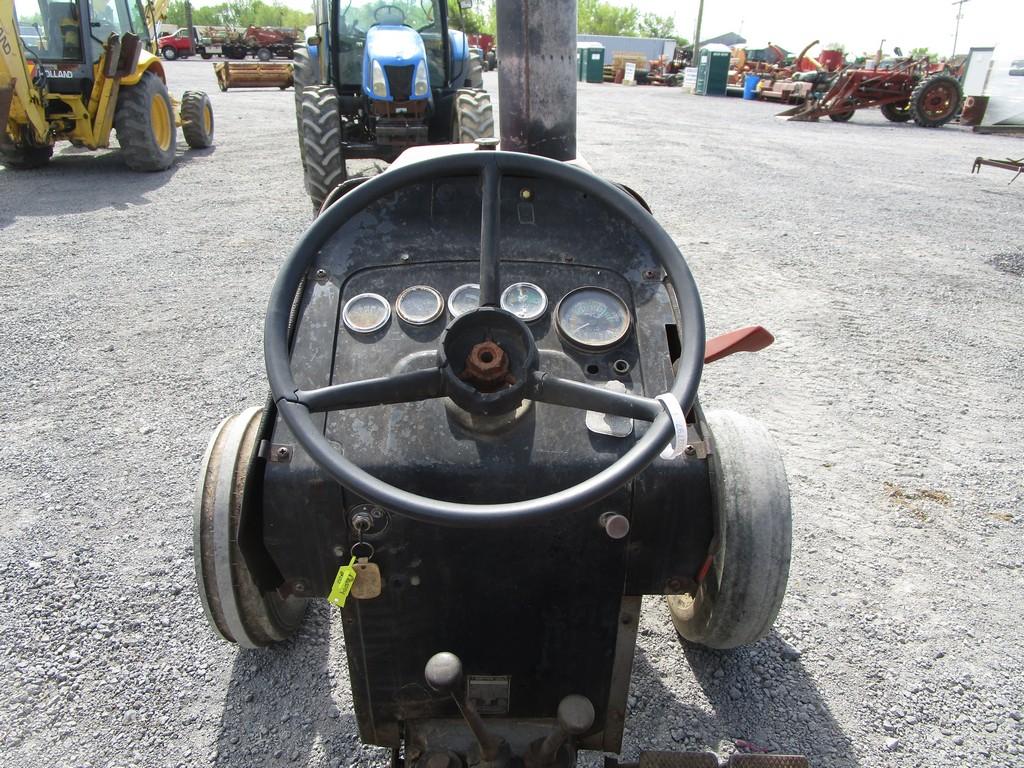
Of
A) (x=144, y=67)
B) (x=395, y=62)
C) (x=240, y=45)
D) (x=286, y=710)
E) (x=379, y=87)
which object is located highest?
(x=240, y=45)

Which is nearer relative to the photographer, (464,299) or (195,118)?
(464,299)

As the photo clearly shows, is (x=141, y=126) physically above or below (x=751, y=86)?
below

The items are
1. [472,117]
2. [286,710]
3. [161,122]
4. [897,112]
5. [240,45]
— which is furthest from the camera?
[240,45]

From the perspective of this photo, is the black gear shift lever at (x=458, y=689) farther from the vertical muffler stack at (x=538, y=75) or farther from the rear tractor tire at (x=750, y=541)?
the vertical muffler stack at (x=538, y=75)

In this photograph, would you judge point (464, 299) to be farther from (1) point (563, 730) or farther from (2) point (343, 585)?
(1) point (563, 730)

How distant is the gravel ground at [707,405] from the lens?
1996 mm

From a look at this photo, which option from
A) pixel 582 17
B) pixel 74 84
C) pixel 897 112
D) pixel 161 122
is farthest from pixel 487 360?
pixel 582 17

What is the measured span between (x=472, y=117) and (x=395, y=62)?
0.93 meters

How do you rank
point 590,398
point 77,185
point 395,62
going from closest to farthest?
point 590,398
point 395,62
point 77,185

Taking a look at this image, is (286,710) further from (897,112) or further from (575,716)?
(897,112)

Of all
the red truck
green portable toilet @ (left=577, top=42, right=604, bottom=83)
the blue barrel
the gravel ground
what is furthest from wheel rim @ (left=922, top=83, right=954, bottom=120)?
the red truck

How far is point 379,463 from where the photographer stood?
4.71ft

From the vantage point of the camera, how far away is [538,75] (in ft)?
7.97

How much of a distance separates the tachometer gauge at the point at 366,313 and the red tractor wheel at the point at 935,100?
18.7 metres
